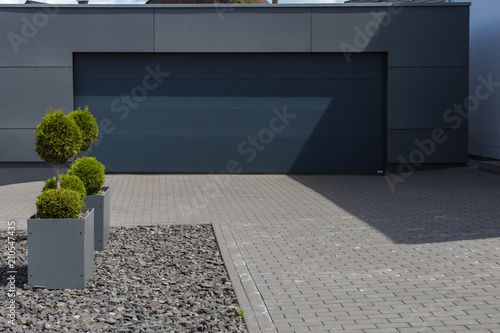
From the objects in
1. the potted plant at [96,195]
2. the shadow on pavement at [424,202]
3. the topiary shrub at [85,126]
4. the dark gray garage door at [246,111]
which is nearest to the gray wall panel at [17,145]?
the dark gray garage door at [246,111]

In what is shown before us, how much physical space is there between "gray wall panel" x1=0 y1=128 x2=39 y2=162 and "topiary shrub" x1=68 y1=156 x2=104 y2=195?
7.60 metres

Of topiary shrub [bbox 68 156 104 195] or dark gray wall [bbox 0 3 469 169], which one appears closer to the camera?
topiary shrub [bbox 68 156 104 195]

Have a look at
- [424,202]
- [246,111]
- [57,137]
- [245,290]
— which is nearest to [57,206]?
[57,137]

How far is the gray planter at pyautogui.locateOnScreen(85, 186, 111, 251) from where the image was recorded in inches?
317

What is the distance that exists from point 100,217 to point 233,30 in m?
8.63

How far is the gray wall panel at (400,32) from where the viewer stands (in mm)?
15766

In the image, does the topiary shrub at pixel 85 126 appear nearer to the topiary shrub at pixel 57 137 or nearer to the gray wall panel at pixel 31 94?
the topiary shrub at pixel 57 137

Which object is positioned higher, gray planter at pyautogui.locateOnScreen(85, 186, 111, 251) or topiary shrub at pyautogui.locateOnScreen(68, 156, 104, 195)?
topiary shrub at pyautogui.locateOnScreen(68, 156, 104, 195)

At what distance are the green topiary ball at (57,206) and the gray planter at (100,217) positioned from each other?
1.45 meters

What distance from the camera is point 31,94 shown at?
1553 cm

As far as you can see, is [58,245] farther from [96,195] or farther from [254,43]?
[254,43]

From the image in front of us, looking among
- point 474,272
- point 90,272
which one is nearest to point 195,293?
point 90,272

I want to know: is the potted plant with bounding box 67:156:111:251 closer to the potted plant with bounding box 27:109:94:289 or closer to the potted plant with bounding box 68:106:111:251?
the potted plant with bounding box 68:106:111:251

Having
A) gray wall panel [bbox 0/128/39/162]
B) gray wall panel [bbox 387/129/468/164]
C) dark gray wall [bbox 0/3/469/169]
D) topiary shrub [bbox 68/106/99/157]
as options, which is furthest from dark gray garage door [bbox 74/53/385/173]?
topiary shrub [bbox 68/106/99/157]
